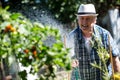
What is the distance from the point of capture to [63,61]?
2432 millimetres

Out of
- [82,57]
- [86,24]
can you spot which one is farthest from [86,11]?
[82,57]

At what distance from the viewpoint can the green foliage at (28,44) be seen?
237 cm

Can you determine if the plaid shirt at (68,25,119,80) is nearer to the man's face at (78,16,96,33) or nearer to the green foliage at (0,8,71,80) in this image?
the man's face at (78,16,96,33)

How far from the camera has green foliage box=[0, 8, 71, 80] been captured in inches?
93.3

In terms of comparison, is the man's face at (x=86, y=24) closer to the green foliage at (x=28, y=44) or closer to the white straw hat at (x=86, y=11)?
the white straw hat at (x=86, y=11)

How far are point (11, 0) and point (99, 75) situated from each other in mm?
9547

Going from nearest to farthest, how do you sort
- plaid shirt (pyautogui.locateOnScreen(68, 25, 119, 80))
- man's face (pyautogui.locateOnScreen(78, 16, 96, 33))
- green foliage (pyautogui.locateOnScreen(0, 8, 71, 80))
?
green foliage (pyautogui.locateOnScreen(0, 8, 71, 80)) < man's face (pyautogui.locateOnScreen(78, 16, 96, 33)) < plaid shirt (pyautogui.locateOnScreen(68, 25, 119, 80))

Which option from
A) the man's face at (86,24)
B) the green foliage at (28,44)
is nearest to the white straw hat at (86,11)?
the man's face at (86,24)

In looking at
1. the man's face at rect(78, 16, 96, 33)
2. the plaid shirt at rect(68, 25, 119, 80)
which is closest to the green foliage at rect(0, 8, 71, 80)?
the man's face at rect(78, 16, 96, 33)

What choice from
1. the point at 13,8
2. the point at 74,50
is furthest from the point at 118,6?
the point at 74,50

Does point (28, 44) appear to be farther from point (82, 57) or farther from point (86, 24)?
point (82, 57)

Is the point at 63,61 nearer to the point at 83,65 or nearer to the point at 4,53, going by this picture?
the point at 4,53

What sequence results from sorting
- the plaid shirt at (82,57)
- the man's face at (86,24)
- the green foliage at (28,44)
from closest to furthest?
the green foliage at (28,44)
the man's face at (86,24)
the plaid shirt at (82,57)

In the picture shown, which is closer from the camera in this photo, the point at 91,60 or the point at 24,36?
the point at 24,36
